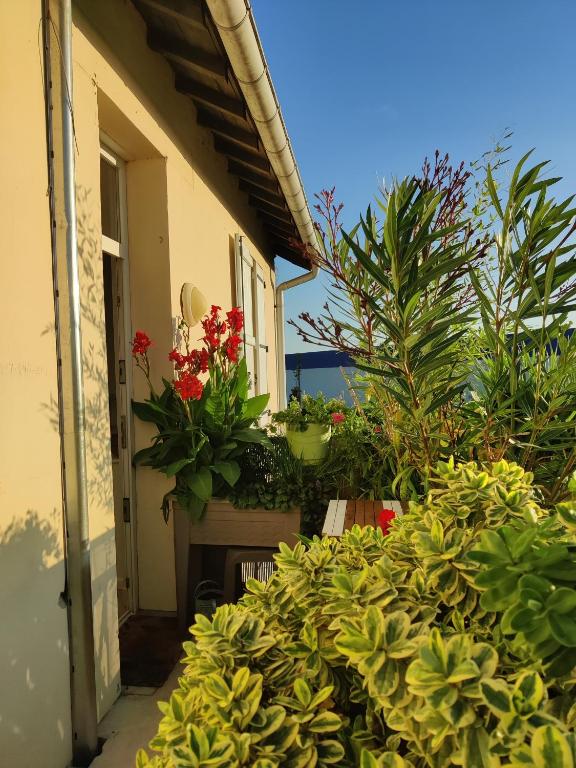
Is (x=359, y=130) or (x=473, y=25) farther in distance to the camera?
(x=359, y=130)

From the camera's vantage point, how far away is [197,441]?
8.95 feet

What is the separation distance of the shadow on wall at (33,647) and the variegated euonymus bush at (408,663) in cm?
103

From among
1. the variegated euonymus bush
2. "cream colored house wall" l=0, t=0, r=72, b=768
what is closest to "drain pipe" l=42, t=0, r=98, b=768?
"cream colored house wall" l=0, t=0, r=72, b=768

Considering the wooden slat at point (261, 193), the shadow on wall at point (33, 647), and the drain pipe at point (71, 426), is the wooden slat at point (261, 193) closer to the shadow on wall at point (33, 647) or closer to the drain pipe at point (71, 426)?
the drain pipe at point (71, 426)

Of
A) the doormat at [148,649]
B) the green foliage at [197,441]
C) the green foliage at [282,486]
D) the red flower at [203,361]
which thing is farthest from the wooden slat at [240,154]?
the doormat at [148,649]

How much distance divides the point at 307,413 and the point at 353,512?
0.90 meters

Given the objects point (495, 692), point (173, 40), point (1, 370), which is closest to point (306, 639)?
point (495, 692)

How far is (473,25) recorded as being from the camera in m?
3.36

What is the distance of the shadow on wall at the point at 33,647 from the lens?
1431 mm

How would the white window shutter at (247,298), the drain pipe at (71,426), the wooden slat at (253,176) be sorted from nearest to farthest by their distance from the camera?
the drain pipe at (71,426) < the wooden slat at (253,176) < the white window shutter at (247,298)

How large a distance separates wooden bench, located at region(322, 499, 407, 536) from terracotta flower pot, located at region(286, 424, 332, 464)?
0.39m

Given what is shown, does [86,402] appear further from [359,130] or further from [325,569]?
[359,130]

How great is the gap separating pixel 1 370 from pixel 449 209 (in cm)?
180

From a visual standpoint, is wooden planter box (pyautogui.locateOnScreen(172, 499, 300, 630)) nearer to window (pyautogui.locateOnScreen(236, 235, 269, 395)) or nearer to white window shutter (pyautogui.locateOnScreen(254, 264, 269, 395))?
window (pyautogui.locateOnScreen(236, 235, 269, 395))
